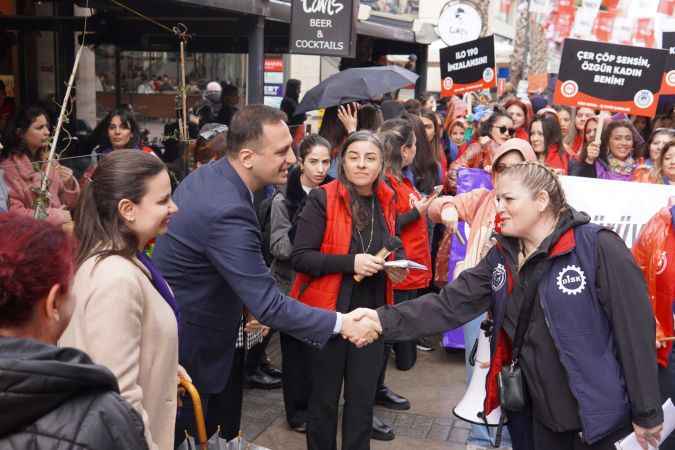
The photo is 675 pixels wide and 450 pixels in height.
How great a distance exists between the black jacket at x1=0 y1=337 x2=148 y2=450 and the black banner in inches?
264

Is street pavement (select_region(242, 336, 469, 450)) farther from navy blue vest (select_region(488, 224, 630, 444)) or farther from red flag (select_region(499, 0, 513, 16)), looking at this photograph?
red flag (select_region(499, 0, 513, 16))

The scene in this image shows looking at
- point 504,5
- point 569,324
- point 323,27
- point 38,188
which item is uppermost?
point 504,5

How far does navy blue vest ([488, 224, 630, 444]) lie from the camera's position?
10.9 feet

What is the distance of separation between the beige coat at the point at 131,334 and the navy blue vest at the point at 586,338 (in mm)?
1543

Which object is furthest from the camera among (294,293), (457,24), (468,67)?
(457,24)

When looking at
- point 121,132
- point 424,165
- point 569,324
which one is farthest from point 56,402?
point 424,165

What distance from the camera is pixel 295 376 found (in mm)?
5590

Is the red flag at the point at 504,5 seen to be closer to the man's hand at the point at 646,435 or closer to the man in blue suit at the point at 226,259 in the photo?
the man in blue suit at the point at 226,259

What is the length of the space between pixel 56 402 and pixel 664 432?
2906 millimetres

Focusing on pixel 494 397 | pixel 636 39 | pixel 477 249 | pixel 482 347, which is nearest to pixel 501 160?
pixel 477 249

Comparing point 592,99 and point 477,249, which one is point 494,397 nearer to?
point 477,249

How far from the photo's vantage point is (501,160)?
5.09 metres

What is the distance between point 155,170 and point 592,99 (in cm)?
686

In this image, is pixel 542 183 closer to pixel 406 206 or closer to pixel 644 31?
pixel 406 206
